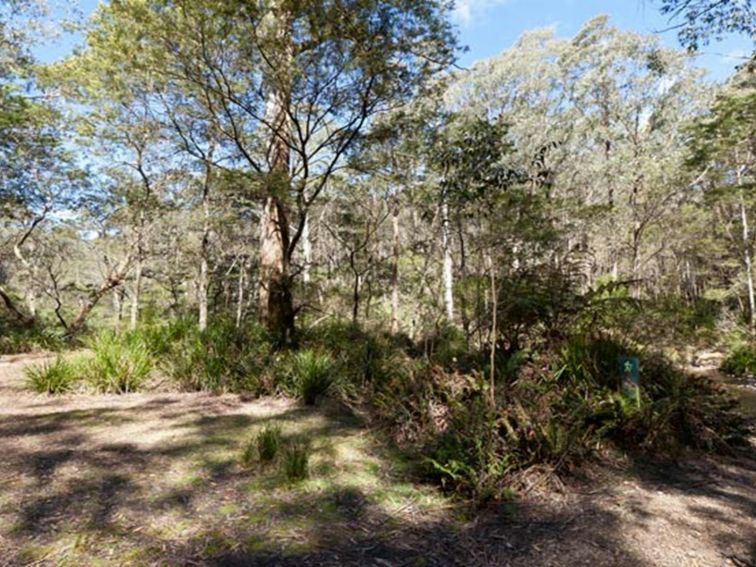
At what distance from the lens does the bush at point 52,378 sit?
17.2ft

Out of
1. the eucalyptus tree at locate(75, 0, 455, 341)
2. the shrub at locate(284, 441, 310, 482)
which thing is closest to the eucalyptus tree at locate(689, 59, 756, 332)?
the eucalyptus tree at locate(75, 0, 455, 341)

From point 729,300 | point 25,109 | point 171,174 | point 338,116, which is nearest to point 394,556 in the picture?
point 338,116

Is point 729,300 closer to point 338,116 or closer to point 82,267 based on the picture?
point 338,116

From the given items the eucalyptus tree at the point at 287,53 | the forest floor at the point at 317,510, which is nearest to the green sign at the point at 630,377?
the forest floor at the point at 317,510

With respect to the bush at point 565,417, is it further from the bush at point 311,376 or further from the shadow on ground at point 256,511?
the bush at point 311,376

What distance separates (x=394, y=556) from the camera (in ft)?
7.96

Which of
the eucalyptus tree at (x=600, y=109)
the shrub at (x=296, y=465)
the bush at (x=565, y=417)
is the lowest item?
the shrub at (x=296, y=465)

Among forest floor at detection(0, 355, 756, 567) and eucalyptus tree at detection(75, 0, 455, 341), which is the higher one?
eucalyptus tree at detection(75, 0, 455, 341)

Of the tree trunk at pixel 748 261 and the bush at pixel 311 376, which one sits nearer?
the bush at pixel 311 376

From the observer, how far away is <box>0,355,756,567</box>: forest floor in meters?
2.37

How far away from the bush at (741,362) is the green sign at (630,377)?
8.52m

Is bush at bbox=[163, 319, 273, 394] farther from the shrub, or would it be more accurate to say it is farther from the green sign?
the green sign

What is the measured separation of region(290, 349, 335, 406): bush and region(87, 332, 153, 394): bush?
1.86m

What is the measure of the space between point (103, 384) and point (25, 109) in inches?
317
